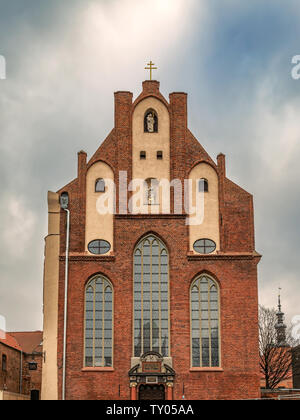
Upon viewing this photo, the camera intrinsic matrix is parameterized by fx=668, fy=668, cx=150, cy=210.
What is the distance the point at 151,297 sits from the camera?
3197 centimetres

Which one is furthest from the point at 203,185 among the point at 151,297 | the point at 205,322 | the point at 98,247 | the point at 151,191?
the point at 205,322

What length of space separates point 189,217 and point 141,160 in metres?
3.82

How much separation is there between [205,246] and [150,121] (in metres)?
7.08

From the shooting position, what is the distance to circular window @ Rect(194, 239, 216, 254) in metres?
32.6

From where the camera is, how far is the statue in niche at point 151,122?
34.2 meters

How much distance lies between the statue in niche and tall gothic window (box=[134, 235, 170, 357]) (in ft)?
18.3

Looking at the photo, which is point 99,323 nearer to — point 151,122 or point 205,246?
point 205,246

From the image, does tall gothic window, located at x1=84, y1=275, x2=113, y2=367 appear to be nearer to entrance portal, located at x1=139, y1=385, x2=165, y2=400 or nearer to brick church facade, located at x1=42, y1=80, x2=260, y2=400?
brick church facade, located at x1=42, y1=80, x2=260, y2=400

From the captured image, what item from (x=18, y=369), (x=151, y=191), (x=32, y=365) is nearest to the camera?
(x=151, y=191)

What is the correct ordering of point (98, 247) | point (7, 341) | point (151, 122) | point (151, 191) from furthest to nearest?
1. point (7, 341)
2. point (151, 122)
3. point (151, 191)
4. point (98, 247)

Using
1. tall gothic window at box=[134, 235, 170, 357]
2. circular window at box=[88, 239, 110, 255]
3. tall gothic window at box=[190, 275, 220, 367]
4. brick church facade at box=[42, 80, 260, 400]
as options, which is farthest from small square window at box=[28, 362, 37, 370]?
tall gothic window at box=[190, 275, 220, 367]

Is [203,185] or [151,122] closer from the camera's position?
[203,185]

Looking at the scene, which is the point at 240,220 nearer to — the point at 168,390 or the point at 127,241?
the point at 127,241

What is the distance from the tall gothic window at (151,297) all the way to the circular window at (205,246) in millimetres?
1540
